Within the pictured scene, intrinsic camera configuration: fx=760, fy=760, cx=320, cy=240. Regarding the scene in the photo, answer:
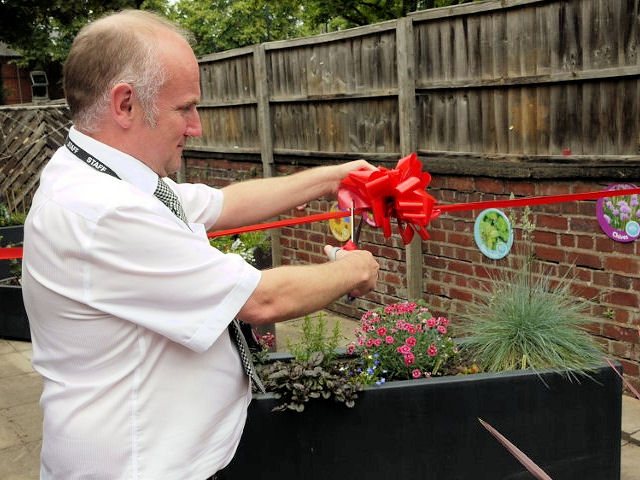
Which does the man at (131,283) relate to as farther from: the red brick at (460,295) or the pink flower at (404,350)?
the red brick at (460,295)

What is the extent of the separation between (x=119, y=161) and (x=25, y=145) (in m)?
10.6

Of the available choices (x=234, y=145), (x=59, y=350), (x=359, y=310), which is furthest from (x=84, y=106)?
(x=234, y=145)

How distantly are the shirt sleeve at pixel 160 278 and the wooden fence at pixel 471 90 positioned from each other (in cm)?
333

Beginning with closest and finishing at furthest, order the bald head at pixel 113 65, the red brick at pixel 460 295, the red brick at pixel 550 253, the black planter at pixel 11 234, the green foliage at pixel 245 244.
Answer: the bald head at pixel 113 65, the red brick at pixel 550 253, the red brick at pixel 460 295, the green foliage at pixel 245 244, the black planter at pixel 11 234

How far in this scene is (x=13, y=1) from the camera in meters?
16.9

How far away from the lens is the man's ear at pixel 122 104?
186 centimetres

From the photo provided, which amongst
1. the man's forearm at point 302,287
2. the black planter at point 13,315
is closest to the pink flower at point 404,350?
the man's forearm at point 302,287

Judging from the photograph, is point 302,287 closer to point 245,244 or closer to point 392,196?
point 392,196

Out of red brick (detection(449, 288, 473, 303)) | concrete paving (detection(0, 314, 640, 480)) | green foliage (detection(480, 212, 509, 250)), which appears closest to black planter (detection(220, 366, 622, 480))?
concrete paving (detection(0, 314, 640, 480))

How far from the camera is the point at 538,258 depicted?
16.8ft

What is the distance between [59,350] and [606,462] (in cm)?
255

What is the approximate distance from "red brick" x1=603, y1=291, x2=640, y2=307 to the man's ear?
3.58 m

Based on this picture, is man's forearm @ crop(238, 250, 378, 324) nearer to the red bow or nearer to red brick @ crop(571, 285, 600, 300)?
the red bow

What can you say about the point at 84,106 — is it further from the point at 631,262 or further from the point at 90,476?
the point at 631,262
